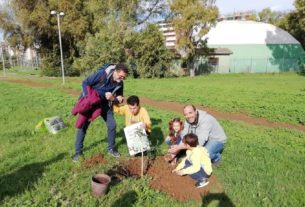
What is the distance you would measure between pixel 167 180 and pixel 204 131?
111cm

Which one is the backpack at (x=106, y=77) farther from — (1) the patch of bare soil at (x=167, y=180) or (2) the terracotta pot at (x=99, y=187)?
(2) the terracotta pot at (x=99, y=187)

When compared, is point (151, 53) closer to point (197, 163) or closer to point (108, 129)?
point (108, 129)

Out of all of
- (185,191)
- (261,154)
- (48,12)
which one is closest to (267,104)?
(261,154)

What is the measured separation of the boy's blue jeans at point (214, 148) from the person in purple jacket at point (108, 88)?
5.51 ft

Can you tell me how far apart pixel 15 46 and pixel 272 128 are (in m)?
35.4

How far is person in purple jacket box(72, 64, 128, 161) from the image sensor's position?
580 cm

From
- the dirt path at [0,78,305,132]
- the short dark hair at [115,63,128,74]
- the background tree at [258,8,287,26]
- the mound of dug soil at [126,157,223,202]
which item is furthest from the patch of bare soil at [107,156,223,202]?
the background tree at [258,8,287,26]

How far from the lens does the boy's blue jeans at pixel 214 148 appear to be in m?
6.06

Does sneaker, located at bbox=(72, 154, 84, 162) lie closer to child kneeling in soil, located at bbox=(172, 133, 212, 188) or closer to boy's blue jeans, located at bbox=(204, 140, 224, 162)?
child kneeling in soil, located at bbox=(172, 133, 212, 188)

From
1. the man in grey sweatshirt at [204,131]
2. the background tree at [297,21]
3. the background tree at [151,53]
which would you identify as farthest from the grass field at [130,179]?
the background tree at [297,21]

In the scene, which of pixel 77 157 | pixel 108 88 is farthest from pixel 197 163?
pixel 77 157

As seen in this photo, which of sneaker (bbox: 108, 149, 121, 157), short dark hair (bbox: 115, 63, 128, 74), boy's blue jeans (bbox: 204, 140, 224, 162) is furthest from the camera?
sneaker (bbox: 108, 149, 121, 157)

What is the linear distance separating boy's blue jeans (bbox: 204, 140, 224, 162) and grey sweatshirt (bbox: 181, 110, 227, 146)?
0.08 meters

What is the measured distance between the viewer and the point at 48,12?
3403 cm
